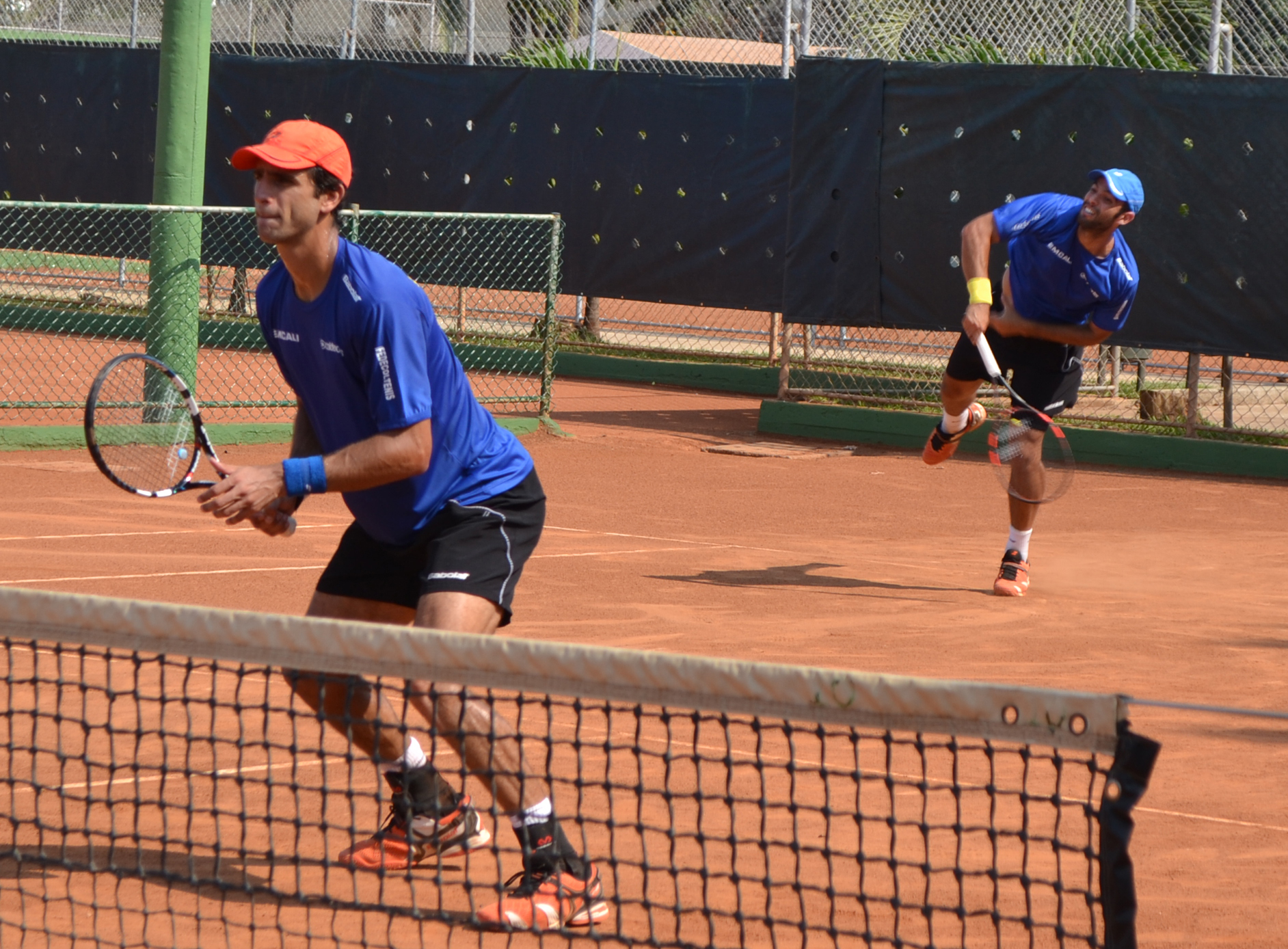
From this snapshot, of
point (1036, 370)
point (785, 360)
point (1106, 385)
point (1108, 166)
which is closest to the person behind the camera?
point (1036, 370)

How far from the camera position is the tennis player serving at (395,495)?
343 centimetres

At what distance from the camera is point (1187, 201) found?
11109 millimetres

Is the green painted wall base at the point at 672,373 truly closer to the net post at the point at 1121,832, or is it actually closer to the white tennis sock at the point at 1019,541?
the white tennis sock at the point at 1019,541

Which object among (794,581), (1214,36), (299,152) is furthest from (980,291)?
(1214,36)

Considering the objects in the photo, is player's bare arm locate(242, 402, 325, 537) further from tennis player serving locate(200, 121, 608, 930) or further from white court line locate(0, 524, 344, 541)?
white court line locate(0, 524, 344, 541)

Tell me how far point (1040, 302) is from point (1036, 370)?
0.29 m

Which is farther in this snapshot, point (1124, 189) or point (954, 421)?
point (954, 421)

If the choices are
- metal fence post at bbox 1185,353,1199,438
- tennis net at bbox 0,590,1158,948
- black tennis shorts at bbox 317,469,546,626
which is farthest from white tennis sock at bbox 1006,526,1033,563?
metal fence post at bbox 1185,353,1199,438

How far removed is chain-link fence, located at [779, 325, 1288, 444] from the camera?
1168 centimetres

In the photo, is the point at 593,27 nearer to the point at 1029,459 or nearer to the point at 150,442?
the point at 1029,459

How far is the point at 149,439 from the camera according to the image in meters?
4.36

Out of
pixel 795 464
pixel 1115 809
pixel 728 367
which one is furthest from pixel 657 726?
pixel 728 367

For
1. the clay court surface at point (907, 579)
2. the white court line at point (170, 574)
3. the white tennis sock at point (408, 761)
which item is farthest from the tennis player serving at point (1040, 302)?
the white tennis sock at point (408, 761)

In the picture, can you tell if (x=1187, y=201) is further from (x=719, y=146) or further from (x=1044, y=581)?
(x=1044, y=581)
